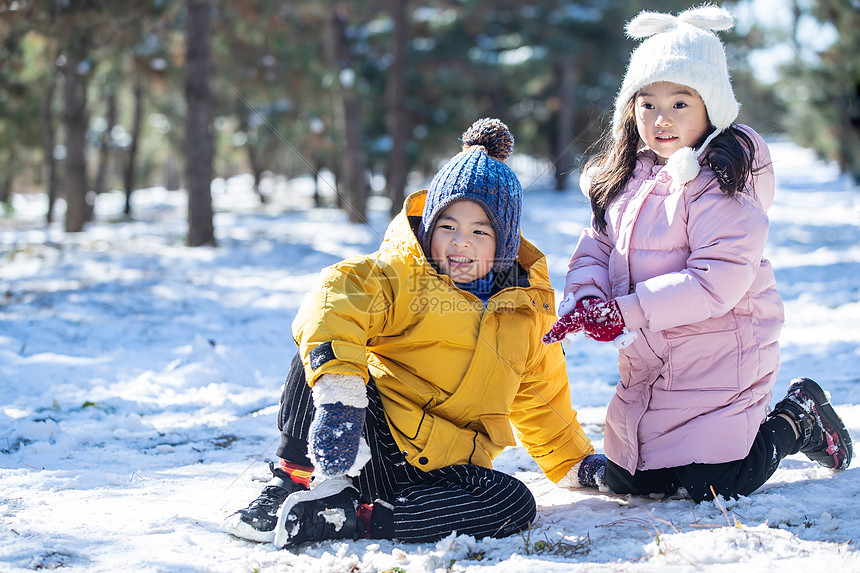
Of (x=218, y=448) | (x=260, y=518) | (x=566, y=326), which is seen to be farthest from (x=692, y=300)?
(x=218, y=448)

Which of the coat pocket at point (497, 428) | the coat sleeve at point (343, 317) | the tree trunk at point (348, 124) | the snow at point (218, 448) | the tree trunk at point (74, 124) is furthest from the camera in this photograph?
the tree trunk at point (348, 124)

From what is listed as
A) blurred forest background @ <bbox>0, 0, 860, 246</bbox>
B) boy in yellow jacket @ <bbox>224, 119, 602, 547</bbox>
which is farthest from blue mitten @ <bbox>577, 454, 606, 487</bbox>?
blurred forest background @ <bbox>0, 0, 860, 246</bbox>

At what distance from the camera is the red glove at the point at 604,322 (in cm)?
222

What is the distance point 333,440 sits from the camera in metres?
2.00

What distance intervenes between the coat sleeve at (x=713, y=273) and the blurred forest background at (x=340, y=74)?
4.51m

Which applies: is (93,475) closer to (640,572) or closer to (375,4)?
(640,572)

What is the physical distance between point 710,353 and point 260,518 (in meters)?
1.48

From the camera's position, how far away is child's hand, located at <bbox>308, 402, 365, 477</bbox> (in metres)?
2.00

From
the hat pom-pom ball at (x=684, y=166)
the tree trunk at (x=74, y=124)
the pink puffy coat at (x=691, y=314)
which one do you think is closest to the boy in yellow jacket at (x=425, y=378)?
the pink puffy coat at (x=691, y=314)

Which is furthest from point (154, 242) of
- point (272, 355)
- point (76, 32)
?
point (272, 355)

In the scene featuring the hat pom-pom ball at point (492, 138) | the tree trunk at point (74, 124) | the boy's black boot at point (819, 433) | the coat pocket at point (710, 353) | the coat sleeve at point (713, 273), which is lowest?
the boy's black boot at point (819, 433)

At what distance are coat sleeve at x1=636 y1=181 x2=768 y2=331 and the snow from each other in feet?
1.97

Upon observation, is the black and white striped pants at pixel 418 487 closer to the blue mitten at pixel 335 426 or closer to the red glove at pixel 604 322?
the blue mitten at pixel 335 426

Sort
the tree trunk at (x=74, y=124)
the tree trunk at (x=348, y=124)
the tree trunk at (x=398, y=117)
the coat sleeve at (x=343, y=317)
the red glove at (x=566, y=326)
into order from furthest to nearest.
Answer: the tree trunk at (x=348, y=124)
the tree trunk at (x=74, y=124)
the tree trunk at (x=398, y=117)
the red glove at (x=566, y=326)
the coat sleeve at (x=343, y=317)
